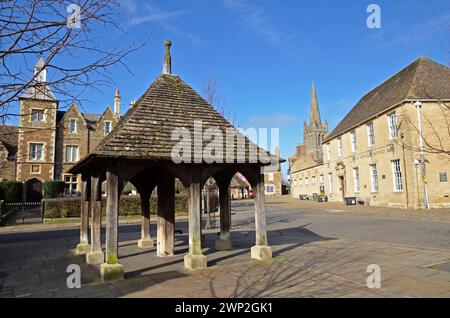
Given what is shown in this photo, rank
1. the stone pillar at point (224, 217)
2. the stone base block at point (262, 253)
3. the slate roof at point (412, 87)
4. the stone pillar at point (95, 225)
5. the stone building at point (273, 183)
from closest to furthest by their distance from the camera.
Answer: the stone base block at point (262, 253), the stone pillar at point (95, 225), the stone pillar at point (224, 217), the slate roof at point (412, 87), the stone building at point (273, 183)

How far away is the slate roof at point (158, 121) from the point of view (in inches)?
303

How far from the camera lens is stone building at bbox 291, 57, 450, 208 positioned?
22.6 metres

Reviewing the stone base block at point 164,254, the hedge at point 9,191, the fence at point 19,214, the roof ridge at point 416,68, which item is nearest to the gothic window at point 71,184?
the hedge at point 9,191

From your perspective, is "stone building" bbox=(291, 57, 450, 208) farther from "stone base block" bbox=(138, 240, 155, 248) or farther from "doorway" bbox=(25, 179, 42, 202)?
"doorway" bbox=(25, 179, 42, 202)

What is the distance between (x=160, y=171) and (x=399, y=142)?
66.2 ft

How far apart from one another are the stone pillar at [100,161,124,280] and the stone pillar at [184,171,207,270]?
67.8 inches

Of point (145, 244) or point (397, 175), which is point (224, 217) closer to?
point (145, 244)

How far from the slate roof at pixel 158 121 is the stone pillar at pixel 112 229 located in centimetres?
54

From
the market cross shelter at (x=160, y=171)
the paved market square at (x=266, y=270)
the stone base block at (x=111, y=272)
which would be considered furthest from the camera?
the market cross shelter at (x=160, y=171)

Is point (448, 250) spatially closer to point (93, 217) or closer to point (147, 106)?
point (147, 106)

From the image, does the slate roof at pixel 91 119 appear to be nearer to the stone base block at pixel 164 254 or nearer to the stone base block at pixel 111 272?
the stone base block at pixel 164 254

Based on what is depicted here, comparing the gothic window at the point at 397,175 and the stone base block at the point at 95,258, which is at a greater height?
the gothic window at the point at 397,175

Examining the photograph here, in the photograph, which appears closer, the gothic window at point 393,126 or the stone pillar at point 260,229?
the stone pillar at point 260,229
